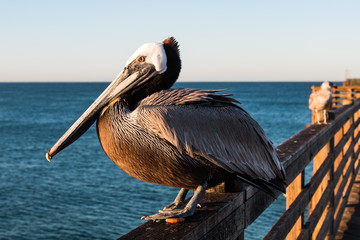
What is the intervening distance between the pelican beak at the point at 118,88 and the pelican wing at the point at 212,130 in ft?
0.61

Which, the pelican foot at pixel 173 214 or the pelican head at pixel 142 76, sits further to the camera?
the pelican head at pixel 142 76

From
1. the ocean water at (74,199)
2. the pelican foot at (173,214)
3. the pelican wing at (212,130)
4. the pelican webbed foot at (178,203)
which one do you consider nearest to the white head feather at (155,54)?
the pelican wing at (212,130)

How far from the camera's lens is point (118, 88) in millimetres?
2314

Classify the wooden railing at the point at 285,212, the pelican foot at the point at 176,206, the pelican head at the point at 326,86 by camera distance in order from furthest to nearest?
1. the pelican head at the point at 326,86
2. the pelican foot at the point at 176,206
3. the wooden railing at the point at 285,212

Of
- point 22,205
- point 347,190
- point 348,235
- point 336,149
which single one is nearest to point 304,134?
point 336,149

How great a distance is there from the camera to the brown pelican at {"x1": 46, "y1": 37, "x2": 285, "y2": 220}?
2.00 m

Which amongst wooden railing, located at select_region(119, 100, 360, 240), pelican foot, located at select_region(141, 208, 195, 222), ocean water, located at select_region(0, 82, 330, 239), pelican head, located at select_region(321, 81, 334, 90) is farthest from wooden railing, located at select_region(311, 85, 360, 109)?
pelican foot, located at select_region(141, 208, 195, 222)

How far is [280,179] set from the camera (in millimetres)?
2273

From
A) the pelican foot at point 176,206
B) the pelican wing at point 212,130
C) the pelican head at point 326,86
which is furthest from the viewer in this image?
the pelican head at point 326,86

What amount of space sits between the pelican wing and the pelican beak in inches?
7.3

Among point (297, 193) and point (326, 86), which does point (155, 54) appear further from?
point (326, 86)

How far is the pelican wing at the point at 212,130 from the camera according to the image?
6.52ft

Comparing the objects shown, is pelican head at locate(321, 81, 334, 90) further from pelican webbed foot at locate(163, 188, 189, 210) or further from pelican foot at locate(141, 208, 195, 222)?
pelican foot at locate(141, 208, 195, 222)

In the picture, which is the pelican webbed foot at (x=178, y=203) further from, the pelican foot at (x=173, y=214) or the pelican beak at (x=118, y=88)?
the pelican beak at (x=118, y=88)
